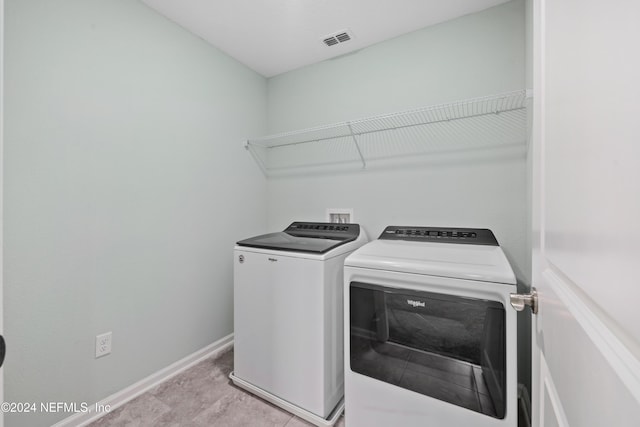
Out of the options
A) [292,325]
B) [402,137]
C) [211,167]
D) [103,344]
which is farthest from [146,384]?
[402,137]

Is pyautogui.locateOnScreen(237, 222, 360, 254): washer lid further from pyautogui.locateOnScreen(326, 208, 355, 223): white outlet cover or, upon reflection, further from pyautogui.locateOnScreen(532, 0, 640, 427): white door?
pyautogui.locateOnScreen(532, 0, 640, 427): white door

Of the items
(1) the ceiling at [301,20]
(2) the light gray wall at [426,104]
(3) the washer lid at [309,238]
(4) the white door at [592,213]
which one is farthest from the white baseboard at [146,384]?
(1) the ceiling at [301,20]

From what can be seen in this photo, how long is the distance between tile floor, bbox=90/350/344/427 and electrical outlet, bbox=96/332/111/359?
1.14 ft

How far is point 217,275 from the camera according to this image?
209 centimetres

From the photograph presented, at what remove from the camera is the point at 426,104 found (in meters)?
1.83

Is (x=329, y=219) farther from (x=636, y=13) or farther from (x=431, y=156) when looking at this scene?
(x=636, y=13)

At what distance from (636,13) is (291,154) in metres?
2.29

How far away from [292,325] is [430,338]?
2.41 ft

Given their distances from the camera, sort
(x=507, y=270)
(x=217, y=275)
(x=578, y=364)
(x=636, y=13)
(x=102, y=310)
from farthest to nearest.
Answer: (x=217, y=275) → (x=102, y=310) → (x=507, y=270) → (x=578, y=364) → (x=636, y=13)

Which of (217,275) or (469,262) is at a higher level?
(469,262)

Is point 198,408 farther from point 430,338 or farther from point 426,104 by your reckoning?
point 426,104

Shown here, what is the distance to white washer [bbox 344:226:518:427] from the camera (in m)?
1.01

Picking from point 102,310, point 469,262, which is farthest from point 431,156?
point 102,310

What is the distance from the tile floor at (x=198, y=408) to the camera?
1.40 meters
